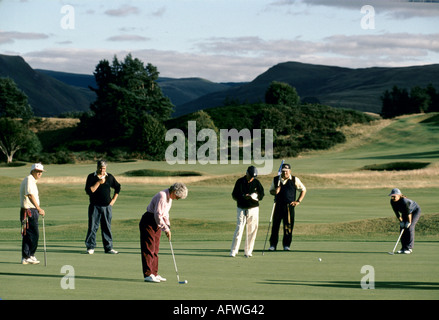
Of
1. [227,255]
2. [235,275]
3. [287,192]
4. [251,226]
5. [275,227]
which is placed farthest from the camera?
[275,227]

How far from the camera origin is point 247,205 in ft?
52.5

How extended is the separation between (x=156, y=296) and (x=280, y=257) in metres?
6.24

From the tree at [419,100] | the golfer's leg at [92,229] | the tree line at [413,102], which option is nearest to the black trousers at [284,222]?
the golfer's leg at [92,229]

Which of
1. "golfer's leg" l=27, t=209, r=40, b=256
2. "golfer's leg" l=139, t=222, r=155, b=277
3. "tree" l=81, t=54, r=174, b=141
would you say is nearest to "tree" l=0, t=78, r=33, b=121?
"tree" l=81, t=54, r=174, b=141

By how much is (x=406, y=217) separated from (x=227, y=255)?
15.0 ft

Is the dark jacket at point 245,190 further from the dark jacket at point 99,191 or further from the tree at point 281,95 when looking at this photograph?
the tree at point 281,95

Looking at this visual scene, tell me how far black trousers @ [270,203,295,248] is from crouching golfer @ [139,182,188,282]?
6.00 meters

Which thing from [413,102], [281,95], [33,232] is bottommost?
[33,232]

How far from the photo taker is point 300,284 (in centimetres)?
1130

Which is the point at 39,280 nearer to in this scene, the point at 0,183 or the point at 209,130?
the point at 0,183

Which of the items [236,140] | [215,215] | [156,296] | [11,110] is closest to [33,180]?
[156,296]

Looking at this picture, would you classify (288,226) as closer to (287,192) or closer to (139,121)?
(287,192)

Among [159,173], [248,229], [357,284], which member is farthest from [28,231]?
[159,173]

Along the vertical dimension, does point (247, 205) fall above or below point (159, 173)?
above
